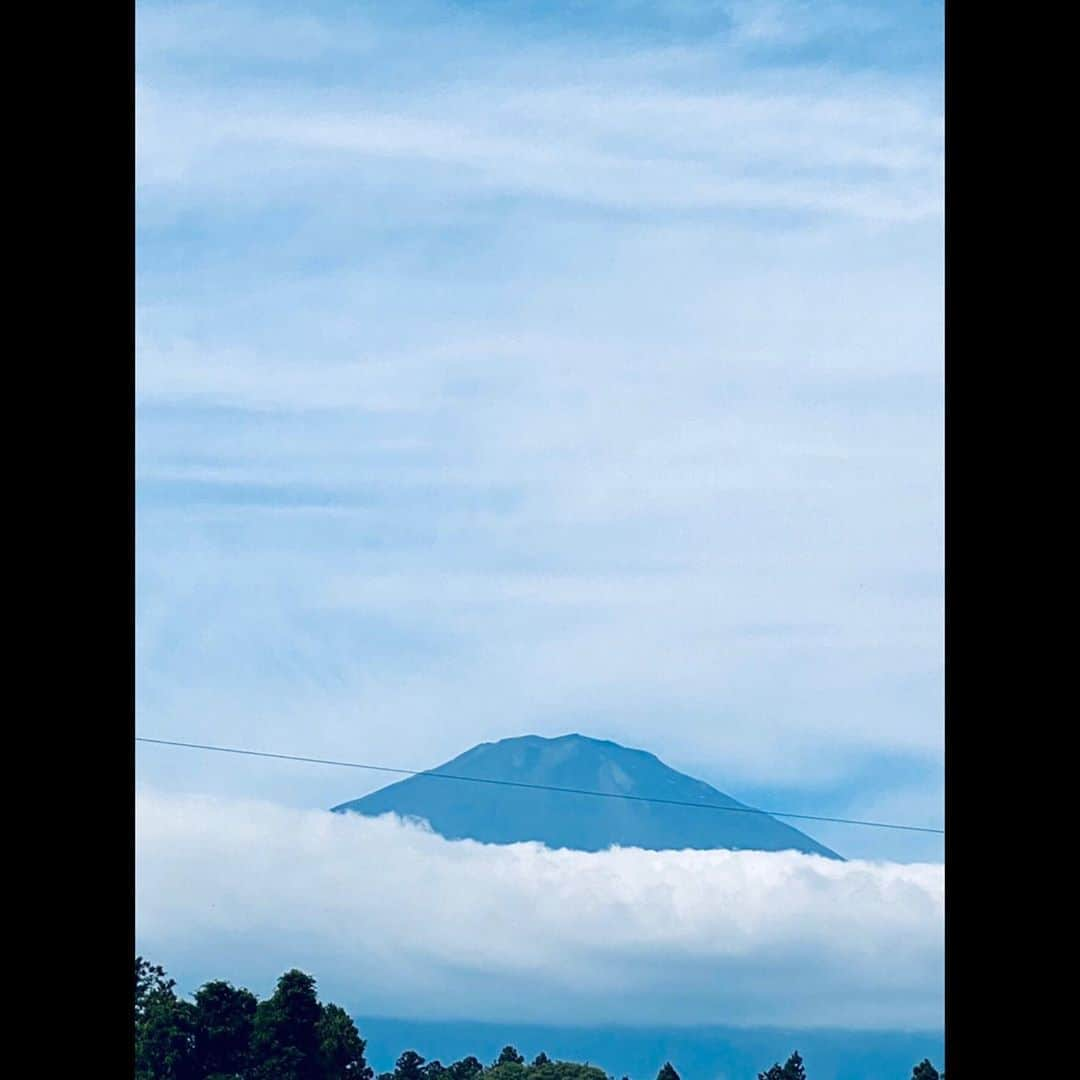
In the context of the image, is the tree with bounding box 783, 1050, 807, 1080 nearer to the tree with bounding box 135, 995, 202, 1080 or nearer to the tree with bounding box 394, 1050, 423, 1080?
the tree with bounding box 394, 1050, 423, 1080

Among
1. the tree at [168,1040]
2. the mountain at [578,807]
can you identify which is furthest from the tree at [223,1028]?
the mountain at [578,807]

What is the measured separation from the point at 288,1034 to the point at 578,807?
12.6 m

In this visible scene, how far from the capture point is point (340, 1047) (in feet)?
35.9

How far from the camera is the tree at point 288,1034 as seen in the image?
1050 cm

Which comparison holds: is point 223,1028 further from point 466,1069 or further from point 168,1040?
point 466,1069

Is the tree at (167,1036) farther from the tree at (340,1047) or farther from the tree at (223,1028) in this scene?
the tree at (340,1047)

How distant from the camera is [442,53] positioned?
20.3m

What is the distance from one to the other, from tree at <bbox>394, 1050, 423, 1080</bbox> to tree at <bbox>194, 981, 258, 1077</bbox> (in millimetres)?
1234

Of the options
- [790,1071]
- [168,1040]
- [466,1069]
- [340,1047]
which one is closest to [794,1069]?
[790,1071]

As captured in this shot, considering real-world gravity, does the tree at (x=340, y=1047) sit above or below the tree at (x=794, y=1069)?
above

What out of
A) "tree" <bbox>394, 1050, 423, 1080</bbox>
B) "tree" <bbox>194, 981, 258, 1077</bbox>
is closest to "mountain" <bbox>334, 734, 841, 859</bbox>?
"tree" <bbox>394, 1050, 423, 1080</bbox>

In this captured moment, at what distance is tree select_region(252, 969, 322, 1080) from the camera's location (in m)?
10.5

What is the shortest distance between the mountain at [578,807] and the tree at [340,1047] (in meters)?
9.55
